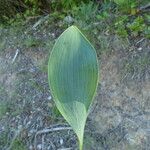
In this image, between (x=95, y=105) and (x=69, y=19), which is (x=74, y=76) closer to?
(x=95, y=105)

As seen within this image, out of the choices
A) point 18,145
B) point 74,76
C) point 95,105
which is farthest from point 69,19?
point 74,76

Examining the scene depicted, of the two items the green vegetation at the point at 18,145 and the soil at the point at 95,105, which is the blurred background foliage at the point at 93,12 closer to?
the soil at the point at 95,105

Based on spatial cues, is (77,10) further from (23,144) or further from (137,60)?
(23,144)

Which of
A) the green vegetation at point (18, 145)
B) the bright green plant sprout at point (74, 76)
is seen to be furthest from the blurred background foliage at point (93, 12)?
the bright green plant sprout at point (74, 76)

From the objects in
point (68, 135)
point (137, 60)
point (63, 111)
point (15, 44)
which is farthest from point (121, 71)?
point (63, 111)

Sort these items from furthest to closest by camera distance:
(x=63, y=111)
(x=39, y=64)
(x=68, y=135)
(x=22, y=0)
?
1. (x=22, y=0)
2. (x=39, y=64)
3. (x=68, y=135)
4. (x=63, y=111)

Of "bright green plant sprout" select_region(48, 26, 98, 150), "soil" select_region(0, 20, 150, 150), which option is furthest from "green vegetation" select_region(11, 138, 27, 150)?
"bright green plant sprout" select_region(48, 26, 98, 150)
